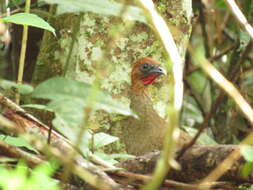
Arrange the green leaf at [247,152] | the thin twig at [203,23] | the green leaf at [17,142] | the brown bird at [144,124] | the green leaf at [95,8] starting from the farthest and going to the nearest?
the thin twig at [203,23]
the brown bird at [144,124]
the green leaf at [17,142]
the green leaf at [95,8]
the green leaf at [247,152]

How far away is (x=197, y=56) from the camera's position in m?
1.51

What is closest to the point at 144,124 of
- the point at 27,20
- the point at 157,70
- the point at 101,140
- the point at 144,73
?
the point at 157,70

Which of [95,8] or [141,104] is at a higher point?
[95,8]

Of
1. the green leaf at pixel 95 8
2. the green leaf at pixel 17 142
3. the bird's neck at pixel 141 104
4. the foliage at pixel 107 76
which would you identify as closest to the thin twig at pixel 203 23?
the foliage at pixel 107 76

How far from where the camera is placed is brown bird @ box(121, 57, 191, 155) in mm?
4246

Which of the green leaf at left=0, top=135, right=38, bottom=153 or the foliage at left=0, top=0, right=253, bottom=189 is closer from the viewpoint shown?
the foliage at left=0, top=0, right=253, bottom=189

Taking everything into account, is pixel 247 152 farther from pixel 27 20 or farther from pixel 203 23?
pixel 203 23

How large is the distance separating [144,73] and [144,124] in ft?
2.17

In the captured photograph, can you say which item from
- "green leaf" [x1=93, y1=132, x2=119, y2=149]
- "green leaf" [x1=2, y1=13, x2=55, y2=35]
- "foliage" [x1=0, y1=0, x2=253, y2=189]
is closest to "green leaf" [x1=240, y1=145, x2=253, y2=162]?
"foliage" [x1=0, y1=0, x2=253, y2=189]

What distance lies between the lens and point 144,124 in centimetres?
461

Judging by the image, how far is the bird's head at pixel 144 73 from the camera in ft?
14.9

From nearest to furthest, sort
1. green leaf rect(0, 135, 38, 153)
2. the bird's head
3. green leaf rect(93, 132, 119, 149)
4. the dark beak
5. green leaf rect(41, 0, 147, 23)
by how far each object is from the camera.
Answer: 1. green leaf rect(41, 0, 147, 23)
2. green leaf rect(0, 135, 38, 153)
3. green leaf rect(93, 132, 119, 149)
4. the bird's head
5. the dark beak

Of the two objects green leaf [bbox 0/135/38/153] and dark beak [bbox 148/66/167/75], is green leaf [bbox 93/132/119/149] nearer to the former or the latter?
green leaf [bbox 0/135/38/153]

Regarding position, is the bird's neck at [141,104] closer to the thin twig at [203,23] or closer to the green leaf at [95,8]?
the thin twig at [203,23]
